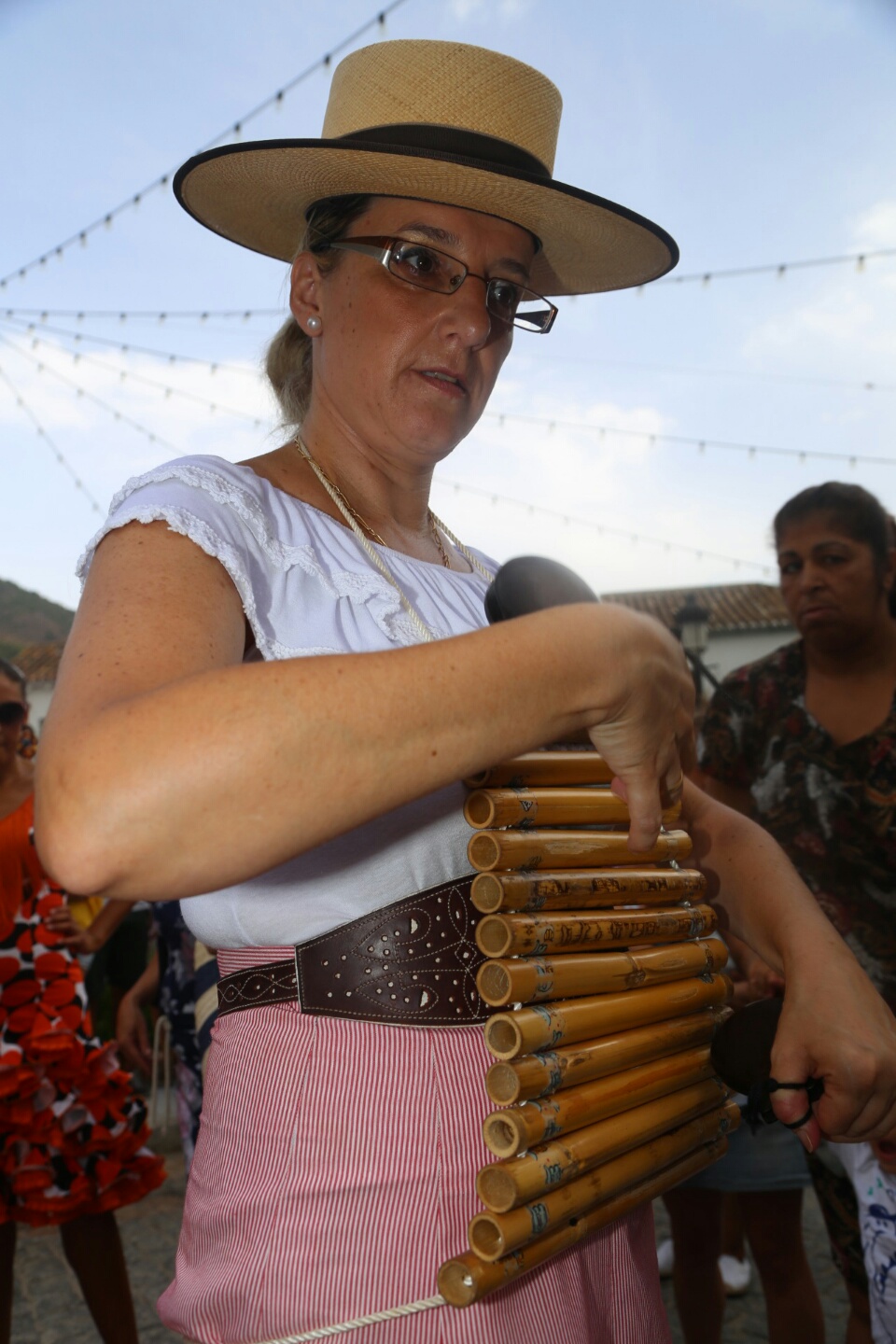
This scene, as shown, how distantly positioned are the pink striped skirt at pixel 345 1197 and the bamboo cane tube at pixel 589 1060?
0.12m

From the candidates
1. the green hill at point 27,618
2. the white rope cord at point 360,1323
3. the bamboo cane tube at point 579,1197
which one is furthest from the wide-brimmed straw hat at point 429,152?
the green hill at point 27,618

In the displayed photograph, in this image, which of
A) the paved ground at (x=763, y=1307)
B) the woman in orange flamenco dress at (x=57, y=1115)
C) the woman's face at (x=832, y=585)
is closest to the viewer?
the woman's face at (x=832, y=585)

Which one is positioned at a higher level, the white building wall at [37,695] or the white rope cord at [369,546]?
the white building wall at [37,695]

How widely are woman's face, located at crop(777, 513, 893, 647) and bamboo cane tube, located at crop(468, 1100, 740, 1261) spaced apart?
2.42 m

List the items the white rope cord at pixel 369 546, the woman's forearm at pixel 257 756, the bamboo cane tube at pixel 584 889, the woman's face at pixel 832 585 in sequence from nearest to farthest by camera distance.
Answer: the woman's forearm at pixel 257 756 < the bamboo cane tube at pixel 584 889 < the white rope cord at pixel 369 546 < the woman's face at pixel 832 585

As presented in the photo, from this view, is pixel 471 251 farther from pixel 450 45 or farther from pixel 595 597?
pixel 595 597

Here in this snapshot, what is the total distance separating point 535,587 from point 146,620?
0.43 meters

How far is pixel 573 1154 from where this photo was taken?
1157 mm

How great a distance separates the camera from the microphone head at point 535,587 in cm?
118

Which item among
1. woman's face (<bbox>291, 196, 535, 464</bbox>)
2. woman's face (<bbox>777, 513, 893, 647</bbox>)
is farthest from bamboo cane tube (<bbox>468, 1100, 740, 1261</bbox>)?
woman's face (<bbox>777, 513, 893, 647</bbox>)

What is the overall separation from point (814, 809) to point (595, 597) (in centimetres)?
250

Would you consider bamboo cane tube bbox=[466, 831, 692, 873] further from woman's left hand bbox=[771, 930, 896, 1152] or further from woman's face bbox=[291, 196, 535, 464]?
woman's face bbox=[291, 196, 535, 464]

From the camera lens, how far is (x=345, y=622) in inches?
54.1

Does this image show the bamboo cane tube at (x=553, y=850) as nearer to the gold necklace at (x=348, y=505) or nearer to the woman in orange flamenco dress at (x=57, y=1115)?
the gold necklace at (x=348, y=505)
